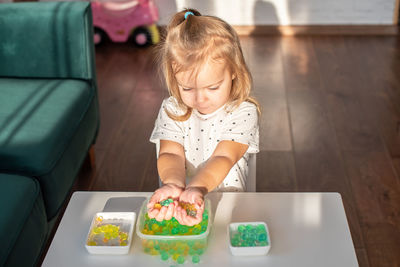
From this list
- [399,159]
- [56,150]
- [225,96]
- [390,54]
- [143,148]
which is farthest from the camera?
[390,54]

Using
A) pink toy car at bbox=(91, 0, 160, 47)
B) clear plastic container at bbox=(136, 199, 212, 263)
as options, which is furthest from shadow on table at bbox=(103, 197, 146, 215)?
pink toy car at bbox=(91, 0, 160, 47)

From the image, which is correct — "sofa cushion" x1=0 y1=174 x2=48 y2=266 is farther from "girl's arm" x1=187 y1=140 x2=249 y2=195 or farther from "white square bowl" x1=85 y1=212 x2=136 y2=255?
"girl's arm" x1=187 y1=140 x2=249 y2=195

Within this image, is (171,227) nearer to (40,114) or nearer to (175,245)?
(175,245)

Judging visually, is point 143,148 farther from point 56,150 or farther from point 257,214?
point 257,214

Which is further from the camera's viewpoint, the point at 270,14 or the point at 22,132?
the point at 270,14

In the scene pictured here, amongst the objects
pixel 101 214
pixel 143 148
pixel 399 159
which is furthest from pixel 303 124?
pixel 101 214

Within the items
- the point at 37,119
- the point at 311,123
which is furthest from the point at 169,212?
the point at 311,123

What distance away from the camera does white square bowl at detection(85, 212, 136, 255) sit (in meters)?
0.97

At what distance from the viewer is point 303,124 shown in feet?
7.53

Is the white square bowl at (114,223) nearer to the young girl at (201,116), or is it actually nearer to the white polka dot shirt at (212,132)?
the young girl at (201,116)

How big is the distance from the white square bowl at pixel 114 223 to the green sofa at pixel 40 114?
31cm

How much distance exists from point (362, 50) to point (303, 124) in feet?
3.20

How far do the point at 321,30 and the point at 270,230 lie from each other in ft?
8.09

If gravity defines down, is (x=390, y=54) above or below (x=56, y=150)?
below
